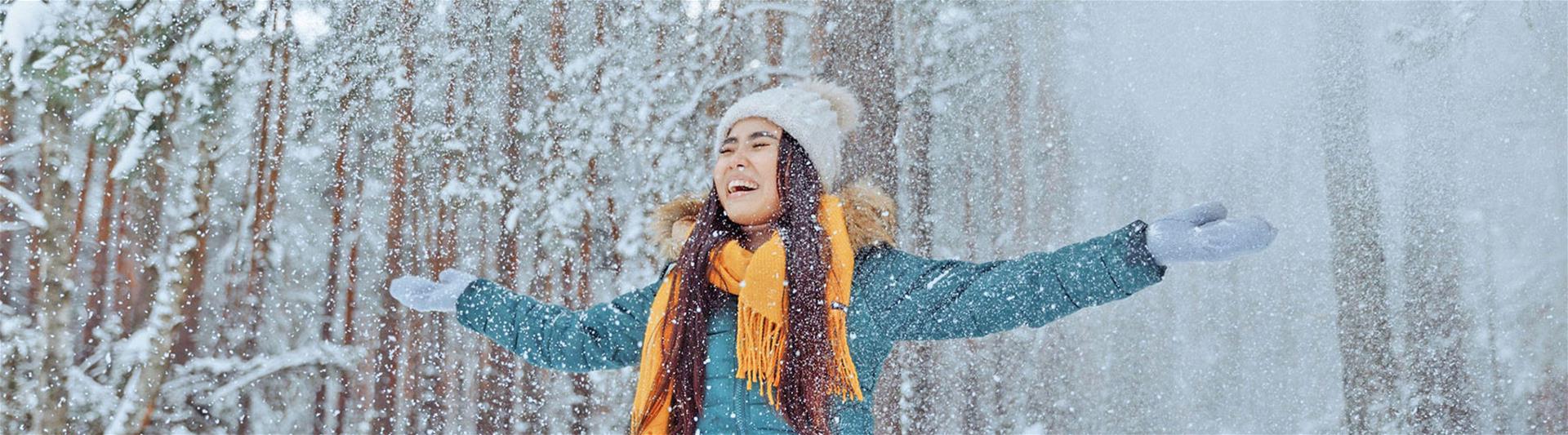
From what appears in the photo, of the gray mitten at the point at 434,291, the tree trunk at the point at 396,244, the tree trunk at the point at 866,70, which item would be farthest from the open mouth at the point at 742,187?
the tree trunk at the point at 396,244

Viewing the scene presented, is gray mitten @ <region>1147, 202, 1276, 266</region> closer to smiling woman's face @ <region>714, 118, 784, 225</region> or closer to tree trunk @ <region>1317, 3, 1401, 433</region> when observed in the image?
smiling woman's face @ <region>714, 118, 784, 225</region>

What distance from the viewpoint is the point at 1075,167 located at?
6.15 ft

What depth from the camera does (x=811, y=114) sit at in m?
1.23

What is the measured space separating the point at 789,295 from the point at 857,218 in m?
0.16

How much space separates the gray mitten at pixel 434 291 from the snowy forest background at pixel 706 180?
520mm

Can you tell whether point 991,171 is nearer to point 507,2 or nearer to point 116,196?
point 507,2

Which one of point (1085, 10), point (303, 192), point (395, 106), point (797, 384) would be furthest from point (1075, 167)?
point (303, 192)

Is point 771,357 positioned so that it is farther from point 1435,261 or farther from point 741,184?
point 1435,261

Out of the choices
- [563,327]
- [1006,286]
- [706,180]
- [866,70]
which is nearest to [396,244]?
[706,180]

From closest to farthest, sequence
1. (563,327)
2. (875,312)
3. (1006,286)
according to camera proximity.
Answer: (1006,286), (875,312), (563,327)

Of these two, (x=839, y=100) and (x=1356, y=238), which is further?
(x=1356, y=238)

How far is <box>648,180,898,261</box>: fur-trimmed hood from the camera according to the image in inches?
47.7

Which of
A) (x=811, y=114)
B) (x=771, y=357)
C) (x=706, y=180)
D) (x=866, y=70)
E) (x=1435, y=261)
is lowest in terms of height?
(x=771, y=357)

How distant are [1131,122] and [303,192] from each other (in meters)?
1.43
